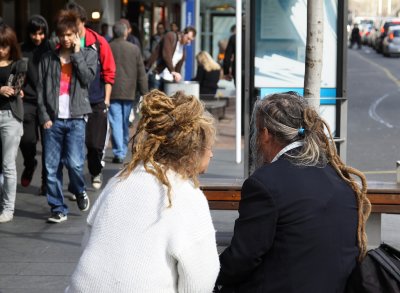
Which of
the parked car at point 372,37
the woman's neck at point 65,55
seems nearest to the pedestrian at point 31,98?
the woman's neck at point 65,55

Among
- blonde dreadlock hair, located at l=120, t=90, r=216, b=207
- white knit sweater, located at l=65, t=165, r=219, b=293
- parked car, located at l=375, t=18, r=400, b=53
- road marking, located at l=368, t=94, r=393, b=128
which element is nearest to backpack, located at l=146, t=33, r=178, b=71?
road marking, located at l=368, t=94, r=393, b=128

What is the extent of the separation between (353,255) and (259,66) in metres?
6.66

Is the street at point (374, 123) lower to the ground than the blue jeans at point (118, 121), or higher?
lower

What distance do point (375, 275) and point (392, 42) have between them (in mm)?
44756

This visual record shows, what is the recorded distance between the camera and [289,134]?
140 inches

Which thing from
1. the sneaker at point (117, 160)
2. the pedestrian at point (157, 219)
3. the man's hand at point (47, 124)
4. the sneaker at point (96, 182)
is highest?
the pedestrian at point (157, 219)

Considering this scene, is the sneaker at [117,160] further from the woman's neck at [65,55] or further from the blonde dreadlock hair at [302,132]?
the blonde dreadlock hair at [302,132]

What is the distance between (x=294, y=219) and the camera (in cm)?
340

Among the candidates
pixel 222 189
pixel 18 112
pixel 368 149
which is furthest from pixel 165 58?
pixel 222 189

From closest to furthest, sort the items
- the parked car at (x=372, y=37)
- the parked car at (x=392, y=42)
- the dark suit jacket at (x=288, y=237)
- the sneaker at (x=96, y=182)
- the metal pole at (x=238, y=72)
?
the dark suit jacket at (x=288, y=237) → the sneaker at (x=96, y=182) → the metal pole at (x=238, y=72) → the parked car at (x=392, y=42) → the parked car at (x=372, y=37)

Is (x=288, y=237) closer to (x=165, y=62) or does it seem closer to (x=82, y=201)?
(x=82, y=201)

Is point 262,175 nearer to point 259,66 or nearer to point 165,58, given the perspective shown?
point 259,66

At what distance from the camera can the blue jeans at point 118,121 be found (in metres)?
11.8

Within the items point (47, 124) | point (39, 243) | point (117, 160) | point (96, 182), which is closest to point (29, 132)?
point (96, 182)
